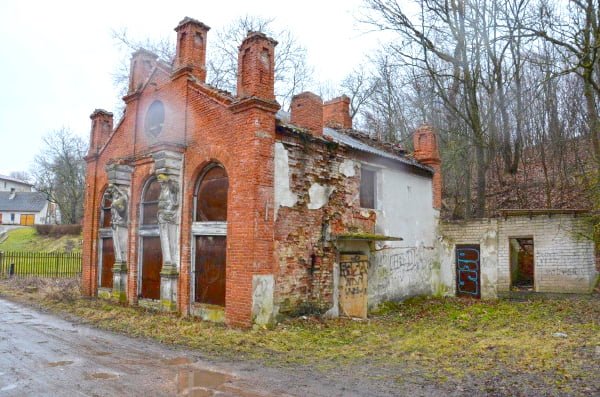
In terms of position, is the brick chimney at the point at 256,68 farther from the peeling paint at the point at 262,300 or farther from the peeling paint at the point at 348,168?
the peeling paint at the point at 262,300

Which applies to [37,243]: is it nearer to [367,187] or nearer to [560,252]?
[367,187]

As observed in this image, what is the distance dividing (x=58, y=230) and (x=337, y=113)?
34249mm

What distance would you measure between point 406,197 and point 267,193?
22.2 feet

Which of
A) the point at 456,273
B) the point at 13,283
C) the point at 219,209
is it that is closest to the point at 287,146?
the point at 219,209

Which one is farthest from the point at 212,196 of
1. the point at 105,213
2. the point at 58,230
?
the point at 58,230

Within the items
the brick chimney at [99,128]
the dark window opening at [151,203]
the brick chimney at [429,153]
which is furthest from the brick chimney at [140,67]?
the brick chimney at [429,153]

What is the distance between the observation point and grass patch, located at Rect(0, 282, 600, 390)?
24.0 feet

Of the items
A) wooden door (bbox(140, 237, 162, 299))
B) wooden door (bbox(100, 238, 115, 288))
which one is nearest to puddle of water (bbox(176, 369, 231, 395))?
wooden door (bbox(140, 237, 162, 299))

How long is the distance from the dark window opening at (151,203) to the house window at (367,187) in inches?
244

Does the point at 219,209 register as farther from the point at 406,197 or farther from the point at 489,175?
the point at 489,175

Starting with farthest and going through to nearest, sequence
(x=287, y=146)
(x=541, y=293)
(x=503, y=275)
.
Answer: (x=503, y=275) → (x=541, y=293) → (x=287, y=146)

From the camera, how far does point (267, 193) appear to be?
34.8 ft

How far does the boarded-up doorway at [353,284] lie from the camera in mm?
12469

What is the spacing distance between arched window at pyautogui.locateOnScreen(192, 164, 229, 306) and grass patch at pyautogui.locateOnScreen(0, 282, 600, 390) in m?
0.84
